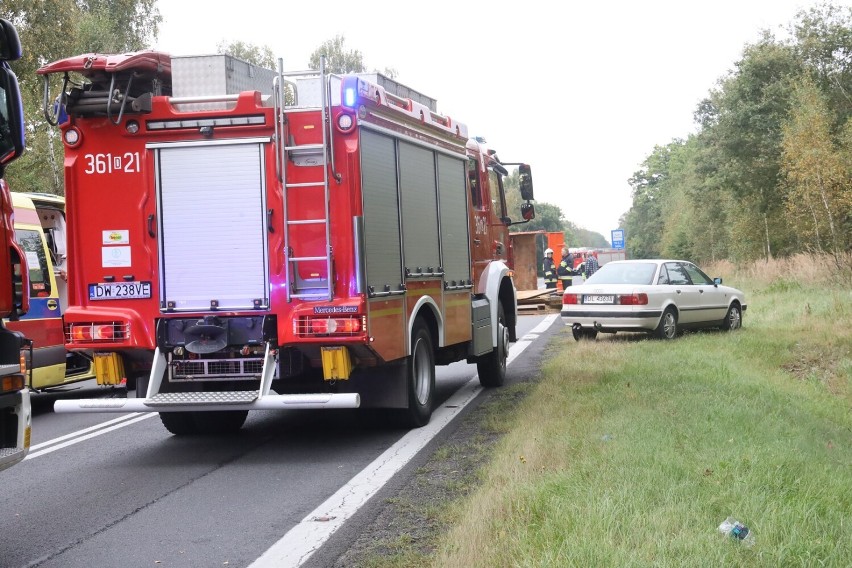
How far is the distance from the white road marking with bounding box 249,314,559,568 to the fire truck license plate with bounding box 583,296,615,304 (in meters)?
6.78

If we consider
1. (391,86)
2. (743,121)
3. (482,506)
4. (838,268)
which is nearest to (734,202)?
(743,121)

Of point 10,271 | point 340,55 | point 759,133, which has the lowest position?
point 10,271

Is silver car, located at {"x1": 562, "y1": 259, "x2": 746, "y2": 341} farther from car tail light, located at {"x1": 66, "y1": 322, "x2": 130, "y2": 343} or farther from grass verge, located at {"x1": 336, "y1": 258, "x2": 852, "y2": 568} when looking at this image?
car tail light, located at {"x1": 66, "y1": 322, "x2": 130, "y2": 343}

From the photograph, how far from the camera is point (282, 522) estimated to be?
5.88 meters

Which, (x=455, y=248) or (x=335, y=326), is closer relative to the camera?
(x=335, y=326)

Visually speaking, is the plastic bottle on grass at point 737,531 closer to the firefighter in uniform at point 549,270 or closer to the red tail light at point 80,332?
the red tail light at point 80,332

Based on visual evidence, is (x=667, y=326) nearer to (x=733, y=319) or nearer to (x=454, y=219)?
(x=733, y=319)

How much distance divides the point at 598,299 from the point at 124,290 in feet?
33.3

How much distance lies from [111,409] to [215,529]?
2376mm

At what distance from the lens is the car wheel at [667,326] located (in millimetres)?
16250

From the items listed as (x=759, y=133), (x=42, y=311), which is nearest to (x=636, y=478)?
(x=42, y=311)

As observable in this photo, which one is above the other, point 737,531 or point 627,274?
point 627,274

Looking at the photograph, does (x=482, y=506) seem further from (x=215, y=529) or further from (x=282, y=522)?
(x=215, y=529)

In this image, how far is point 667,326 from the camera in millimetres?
16438
